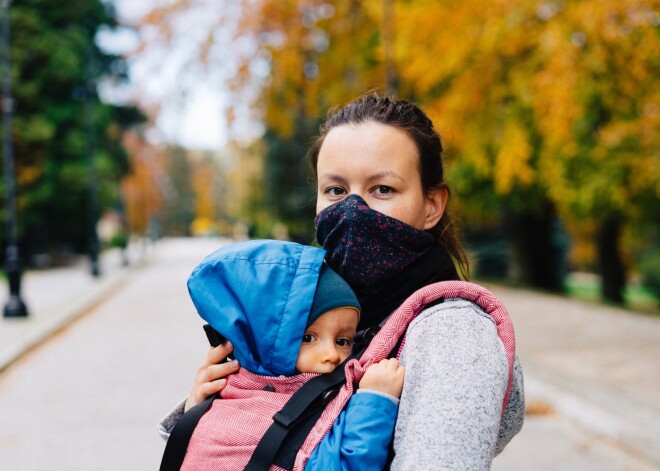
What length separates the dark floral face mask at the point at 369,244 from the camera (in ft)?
5.32

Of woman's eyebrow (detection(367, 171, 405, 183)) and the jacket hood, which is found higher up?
woman's eyebrow (detection(367, 171, 405, 183))

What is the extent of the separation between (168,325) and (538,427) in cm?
821

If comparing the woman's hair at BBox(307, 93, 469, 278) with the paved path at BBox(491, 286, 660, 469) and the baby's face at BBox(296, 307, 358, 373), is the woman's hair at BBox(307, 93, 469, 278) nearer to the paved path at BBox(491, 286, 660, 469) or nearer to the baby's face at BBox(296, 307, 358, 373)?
the baby's face at BBox(296, 307, 358, 373)

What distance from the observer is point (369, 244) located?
5.35 feet

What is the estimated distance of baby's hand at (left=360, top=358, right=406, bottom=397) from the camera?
1.37m

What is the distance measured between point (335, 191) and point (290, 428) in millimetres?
573

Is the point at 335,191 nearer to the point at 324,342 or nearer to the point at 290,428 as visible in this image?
the point at 324,342

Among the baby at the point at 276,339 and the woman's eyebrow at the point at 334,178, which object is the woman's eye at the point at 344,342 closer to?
the baby at the point at 276,339

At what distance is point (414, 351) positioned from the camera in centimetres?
137

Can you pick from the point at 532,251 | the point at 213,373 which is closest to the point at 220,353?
the point at 213,373

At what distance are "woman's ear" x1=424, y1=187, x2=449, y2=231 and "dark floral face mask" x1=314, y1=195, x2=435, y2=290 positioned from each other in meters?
0.12

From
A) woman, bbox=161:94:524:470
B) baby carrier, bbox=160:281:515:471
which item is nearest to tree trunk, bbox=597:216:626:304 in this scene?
woman, bbox=161:94:524:470

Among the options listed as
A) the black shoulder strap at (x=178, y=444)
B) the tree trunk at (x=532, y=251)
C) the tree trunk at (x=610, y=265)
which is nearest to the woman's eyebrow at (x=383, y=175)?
the black shoulder strap at (x=178, y=444)

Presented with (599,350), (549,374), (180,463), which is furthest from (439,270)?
(599,350)
